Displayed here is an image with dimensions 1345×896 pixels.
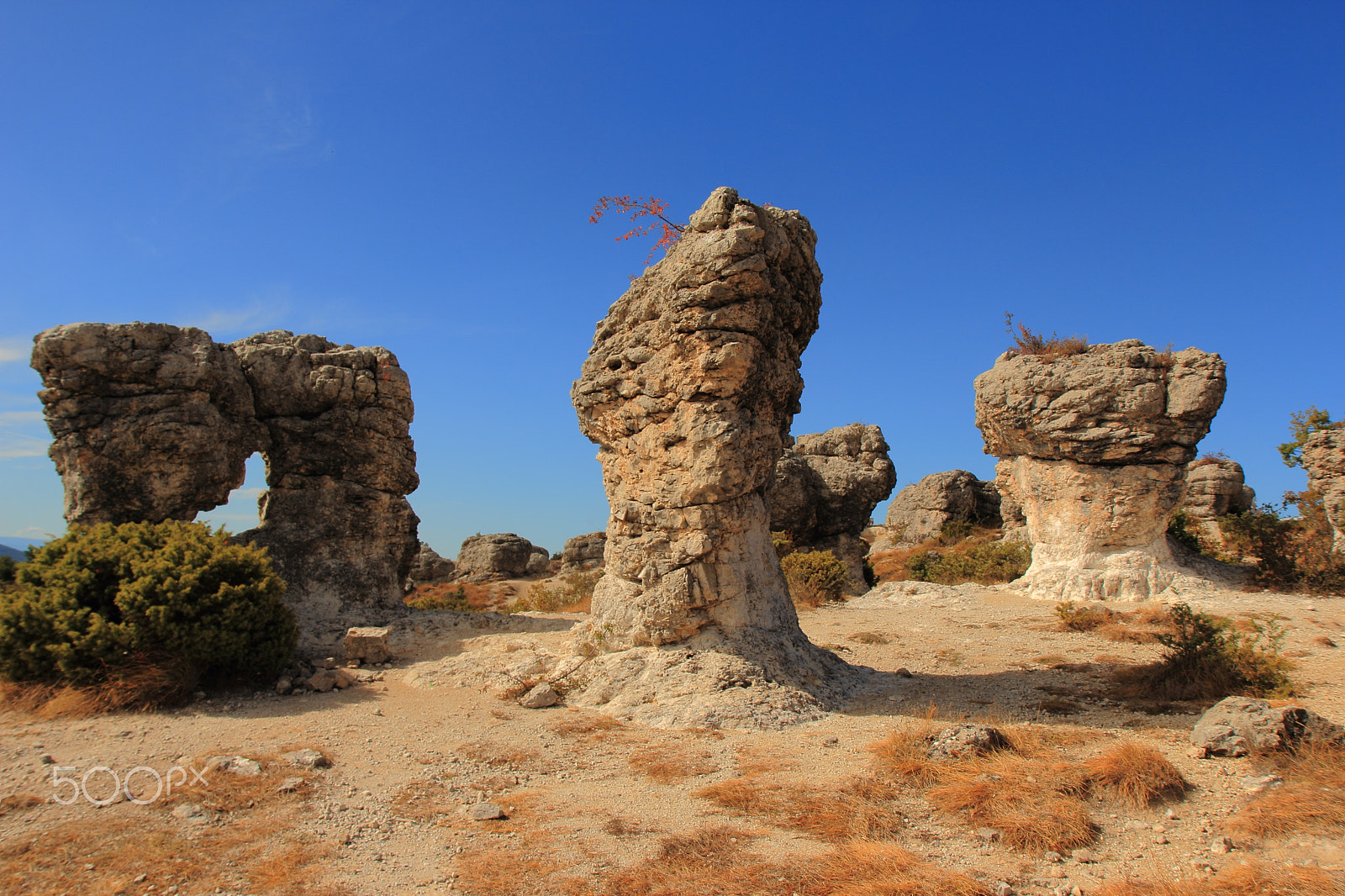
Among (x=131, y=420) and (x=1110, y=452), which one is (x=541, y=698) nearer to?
(x=131, y=420)

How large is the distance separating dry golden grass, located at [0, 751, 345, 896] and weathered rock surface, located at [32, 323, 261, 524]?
287 inches

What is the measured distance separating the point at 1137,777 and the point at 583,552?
2597 cm

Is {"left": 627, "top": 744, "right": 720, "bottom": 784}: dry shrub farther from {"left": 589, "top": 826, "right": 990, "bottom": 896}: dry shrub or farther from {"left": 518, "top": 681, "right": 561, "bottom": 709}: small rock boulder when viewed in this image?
{"left": 518, "top": 681, "right": 561, "bottom": 709}: small rock boulder

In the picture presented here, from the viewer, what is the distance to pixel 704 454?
7613 millimetres

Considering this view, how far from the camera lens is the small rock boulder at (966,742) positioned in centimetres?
526

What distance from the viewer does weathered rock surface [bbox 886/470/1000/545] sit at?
28.0 metres

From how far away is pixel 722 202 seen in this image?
7.79 metres

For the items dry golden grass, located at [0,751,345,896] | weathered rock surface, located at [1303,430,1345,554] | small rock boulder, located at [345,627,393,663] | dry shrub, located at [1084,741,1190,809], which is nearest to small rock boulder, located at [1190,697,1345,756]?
dry shrub, located at [1084,741,1190,809]

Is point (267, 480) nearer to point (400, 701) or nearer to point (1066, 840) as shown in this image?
point (400, 701)

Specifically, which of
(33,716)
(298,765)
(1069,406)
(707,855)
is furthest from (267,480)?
(1069,406)

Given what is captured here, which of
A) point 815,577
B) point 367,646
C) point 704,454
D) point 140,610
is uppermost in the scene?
point 704,454

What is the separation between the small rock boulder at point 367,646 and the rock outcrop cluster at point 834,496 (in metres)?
11.5

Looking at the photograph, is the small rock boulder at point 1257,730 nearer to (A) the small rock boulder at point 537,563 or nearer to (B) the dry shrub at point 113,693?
(B) the dry shrub at point 113,693

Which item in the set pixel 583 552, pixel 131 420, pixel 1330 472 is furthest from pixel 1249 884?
pixel 583 552
